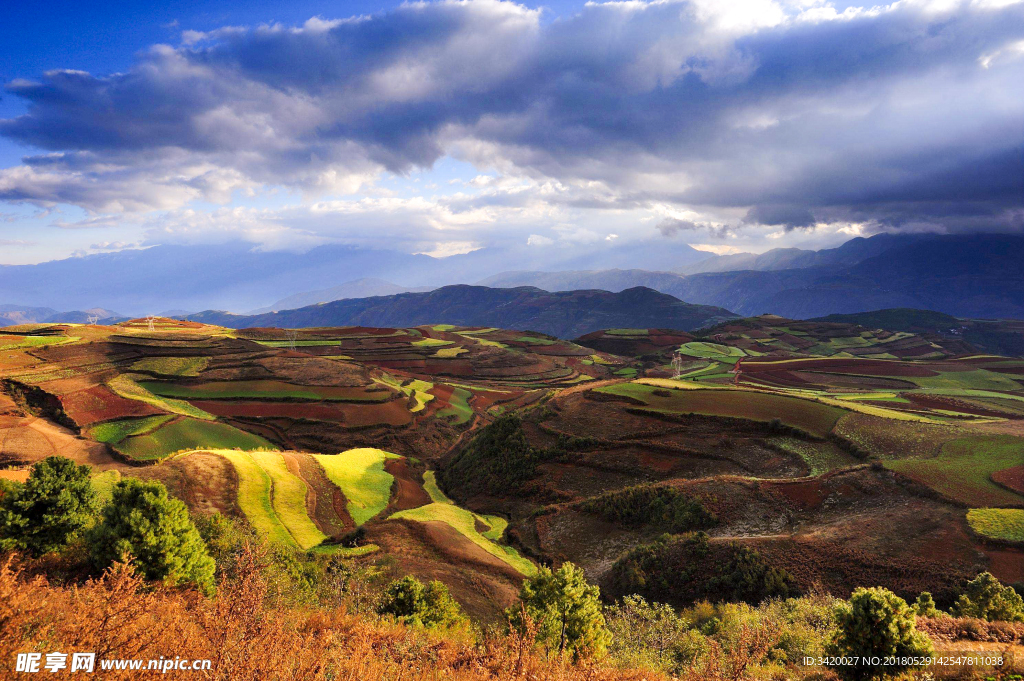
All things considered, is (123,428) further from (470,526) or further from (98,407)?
(470,526)

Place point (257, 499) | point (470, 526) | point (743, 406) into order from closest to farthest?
point (257, 499), point (470, 526), point (743, 406)

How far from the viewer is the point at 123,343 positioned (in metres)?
82.6

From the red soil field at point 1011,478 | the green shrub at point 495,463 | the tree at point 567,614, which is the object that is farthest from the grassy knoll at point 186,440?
the red soil field at point 1011,478

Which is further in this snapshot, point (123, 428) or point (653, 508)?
point (123, 428)

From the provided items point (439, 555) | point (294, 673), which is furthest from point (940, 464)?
point (294, 673)

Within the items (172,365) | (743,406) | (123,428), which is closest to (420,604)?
(743,406)

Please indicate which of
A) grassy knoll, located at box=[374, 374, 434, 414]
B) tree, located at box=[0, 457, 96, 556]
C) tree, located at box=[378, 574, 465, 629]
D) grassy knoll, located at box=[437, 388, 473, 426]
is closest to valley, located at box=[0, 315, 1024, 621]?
grassy knoll, located at box=[437, 388, 473, 426]

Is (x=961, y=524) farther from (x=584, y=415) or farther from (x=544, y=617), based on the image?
(x=584, y=415)

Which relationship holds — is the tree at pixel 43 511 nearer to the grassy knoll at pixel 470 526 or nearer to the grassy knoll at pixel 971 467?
the grassy knoll at pixel 470 526

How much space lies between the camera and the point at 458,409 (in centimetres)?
8419

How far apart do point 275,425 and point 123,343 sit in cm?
4346

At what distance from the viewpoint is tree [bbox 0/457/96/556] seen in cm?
2169

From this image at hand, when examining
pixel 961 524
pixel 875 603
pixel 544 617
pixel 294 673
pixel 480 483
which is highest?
pixel 294 673

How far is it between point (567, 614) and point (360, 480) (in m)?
33.2
